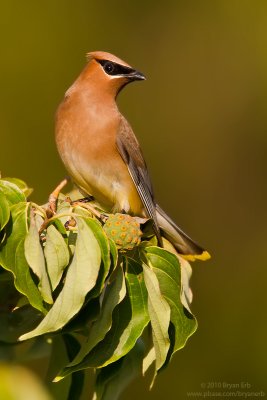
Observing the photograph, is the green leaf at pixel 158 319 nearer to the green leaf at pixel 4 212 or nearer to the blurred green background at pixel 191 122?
the green leaf at pixel 4 212

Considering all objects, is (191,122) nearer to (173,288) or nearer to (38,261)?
(173,288)

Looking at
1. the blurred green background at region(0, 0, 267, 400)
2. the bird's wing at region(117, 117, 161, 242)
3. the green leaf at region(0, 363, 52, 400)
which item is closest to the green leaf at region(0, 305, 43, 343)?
the bird's wing at region(117, 117, 161, 242)

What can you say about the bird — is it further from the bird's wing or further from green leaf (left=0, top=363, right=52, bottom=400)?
green leaf (left=0, top=363, right=52, bottom=400)

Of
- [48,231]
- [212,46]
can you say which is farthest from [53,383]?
[212,46]

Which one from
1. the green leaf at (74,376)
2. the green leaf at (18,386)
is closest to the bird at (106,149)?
the green leaf at (74,376)

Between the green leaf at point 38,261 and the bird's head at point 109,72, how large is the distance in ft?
6.25

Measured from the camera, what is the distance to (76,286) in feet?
8.48

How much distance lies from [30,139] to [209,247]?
1.54 meters

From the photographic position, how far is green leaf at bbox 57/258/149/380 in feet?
9.08

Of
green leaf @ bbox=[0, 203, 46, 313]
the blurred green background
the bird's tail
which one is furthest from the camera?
the blurred green background

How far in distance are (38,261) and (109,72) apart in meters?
2.02

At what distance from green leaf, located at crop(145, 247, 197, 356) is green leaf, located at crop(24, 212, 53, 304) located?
431mm

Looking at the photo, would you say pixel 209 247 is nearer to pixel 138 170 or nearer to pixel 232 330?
pixel 232 330

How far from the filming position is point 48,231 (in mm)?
2713
